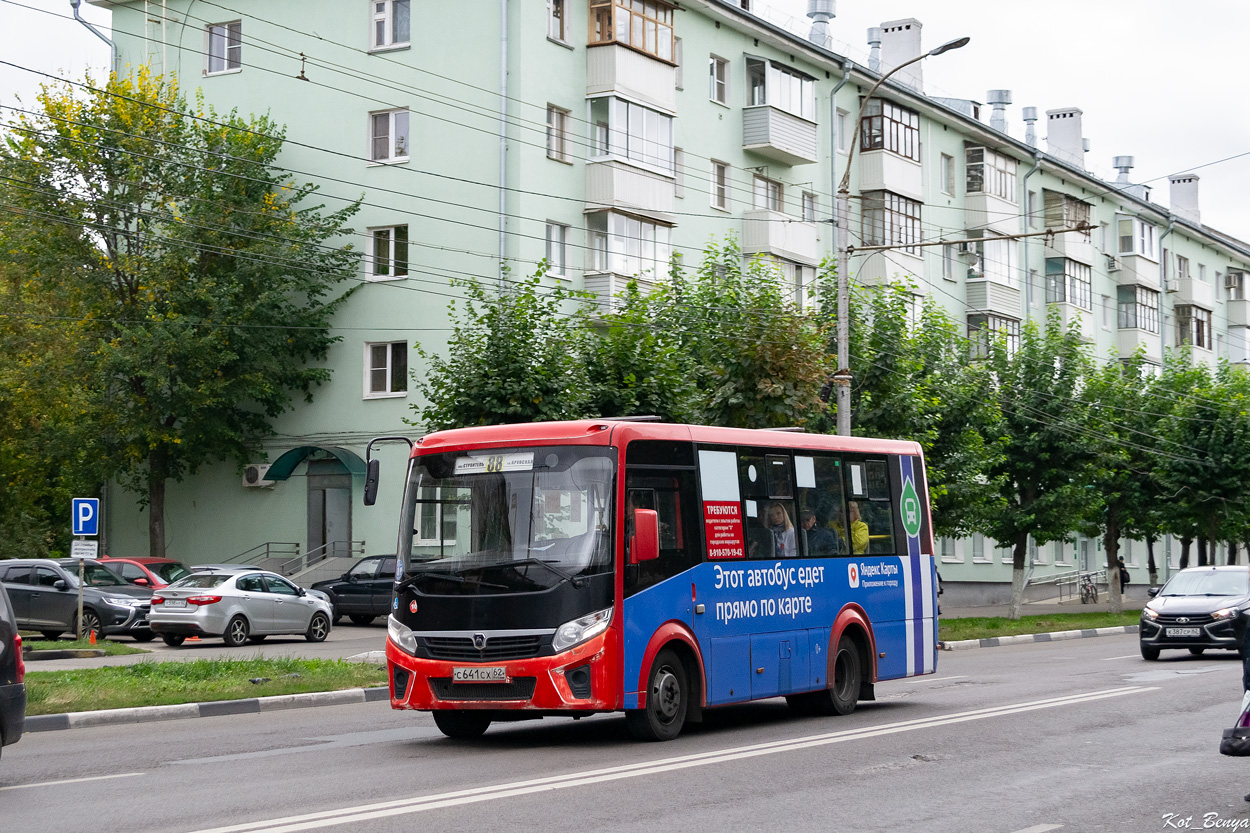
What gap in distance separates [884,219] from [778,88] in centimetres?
607

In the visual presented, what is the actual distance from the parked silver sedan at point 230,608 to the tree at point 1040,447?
19240 millimetres

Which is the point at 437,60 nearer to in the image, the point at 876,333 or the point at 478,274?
the point at 478,274

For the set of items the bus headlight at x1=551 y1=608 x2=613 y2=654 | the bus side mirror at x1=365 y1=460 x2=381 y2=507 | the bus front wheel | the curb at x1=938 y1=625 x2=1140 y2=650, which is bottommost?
the curb at x1=938 y1=625 x2=1140 y2=650

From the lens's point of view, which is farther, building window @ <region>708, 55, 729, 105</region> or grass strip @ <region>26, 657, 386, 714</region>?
building window @ <region>708, 55, 729, 105</region>

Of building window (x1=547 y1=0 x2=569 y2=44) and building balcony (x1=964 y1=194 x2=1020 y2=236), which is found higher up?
building window (x1=547 y1=0 x2=569 y2=44)

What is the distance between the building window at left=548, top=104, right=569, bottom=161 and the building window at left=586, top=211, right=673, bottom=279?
1765 millimetres

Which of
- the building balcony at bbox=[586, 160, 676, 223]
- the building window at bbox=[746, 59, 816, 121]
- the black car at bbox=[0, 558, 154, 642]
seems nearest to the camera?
the black car at bbox=[0, 558, 154, 642]

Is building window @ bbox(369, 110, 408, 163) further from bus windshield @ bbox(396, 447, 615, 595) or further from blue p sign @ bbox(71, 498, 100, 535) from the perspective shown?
bus windshield @ bbox(396, 447, 615, 595)

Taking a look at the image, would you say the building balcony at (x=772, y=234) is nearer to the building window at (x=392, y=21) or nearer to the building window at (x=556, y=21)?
the building window at (x=556, y=21)

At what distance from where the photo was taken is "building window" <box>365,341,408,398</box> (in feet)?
127

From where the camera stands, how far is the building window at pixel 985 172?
54.8 m

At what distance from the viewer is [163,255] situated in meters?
37.9

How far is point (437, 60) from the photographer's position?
37.8 m

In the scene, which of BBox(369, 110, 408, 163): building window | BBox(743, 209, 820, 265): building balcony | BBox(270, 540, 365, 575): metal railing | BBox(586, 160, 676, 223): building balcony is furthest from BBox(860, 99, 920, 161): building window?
BBox(270, 540, 365, 575): metal railing
